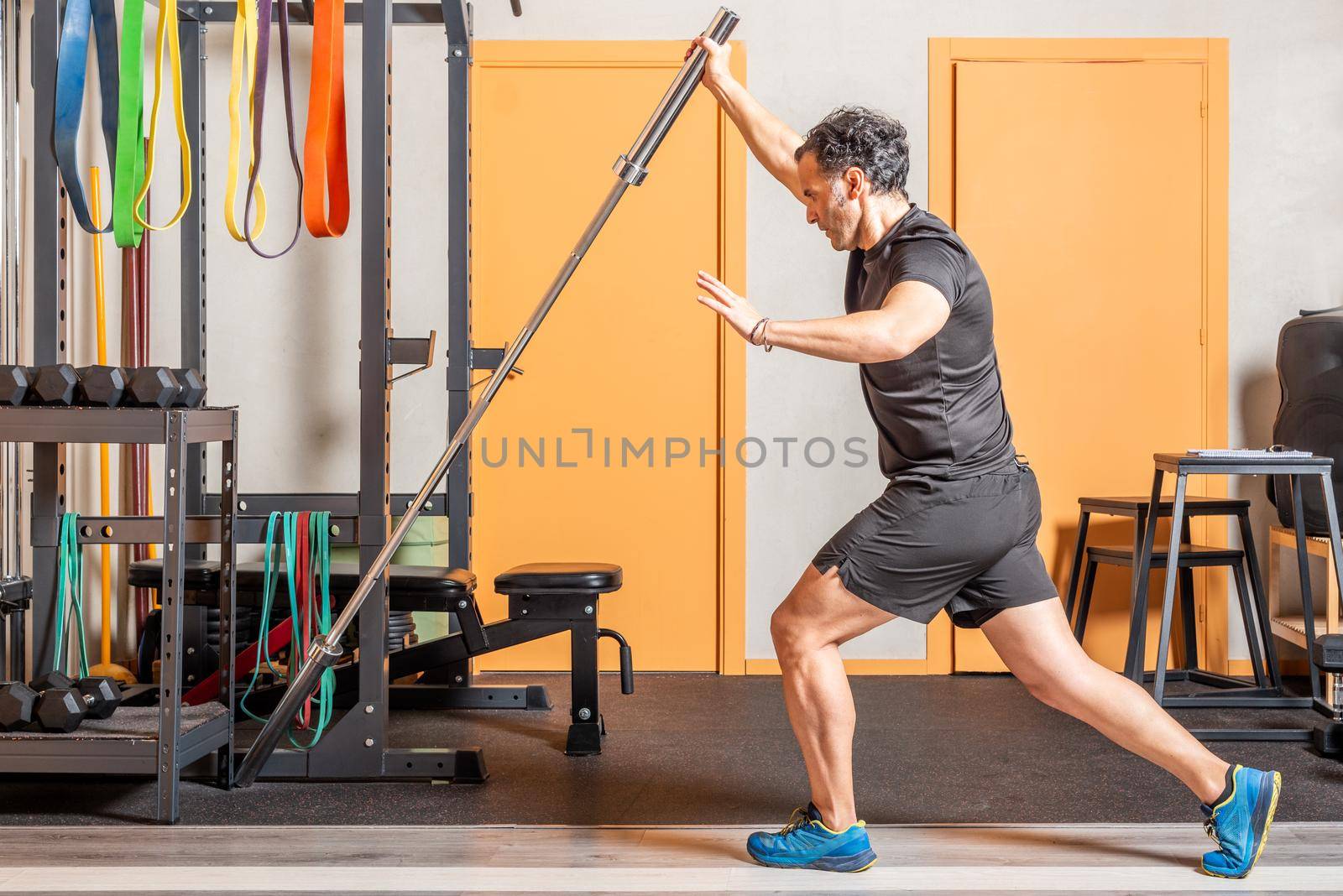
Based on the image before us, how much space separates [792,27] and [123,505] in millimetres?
2790

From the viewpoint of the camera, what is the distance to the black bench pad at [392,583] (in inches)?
124

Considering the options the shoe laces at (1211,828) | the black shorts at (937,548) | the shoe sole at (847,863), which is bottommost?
the shoe sole at (847,863)

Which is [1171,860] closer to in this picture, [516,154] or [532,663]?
[532,663]

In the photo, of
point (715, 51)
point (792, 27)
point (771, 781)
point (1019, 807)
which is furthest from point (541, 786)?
point (792, 27)

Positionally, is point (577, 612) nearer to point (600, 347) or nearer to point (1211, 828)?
point (600, 347)

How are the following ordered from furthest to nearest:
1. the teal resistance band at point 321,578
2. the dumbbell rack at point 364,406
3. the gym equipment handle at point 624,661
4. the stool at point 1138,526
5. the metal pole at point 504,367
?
the stool at point 1138,526 < the gym equipment handle at point 624,661 < the teal resistance band at point 321,578 < the dumbbell rack at point 364,406 < the metal pole at point 504,367

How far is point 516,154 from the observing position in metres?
4.14

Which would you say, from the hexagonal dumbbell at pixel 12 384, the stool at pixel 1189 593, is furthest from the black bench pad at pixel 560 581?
the stool at pixel 1189 593

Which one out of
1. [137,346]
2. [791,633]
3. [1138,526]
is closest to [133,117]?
[137,346]

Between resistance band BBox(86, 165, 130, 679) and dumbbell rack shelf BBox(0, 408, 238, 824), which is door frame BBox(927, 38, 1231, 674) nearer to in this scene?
dumbbell rack shelf BBox(0, 408, 238, 824)

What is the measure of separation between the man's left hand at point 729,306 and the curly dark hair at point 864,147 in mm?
377

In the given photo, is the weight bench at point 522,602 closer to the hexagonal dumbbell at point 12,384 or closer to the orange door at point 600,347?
the hexagonal dumbbell at point 12,384

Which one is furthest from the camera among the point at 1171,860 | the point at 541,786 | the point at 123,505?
the point at 123,505

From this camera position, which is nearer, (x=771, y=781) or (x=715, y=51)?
(x=715, y=51)
